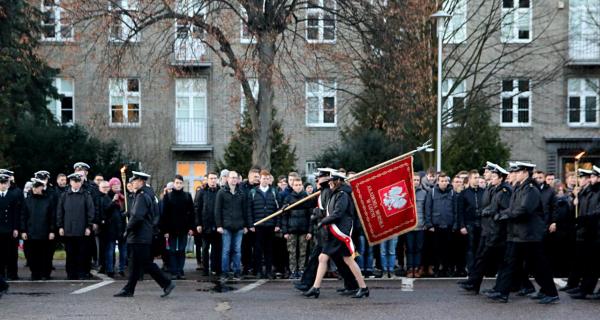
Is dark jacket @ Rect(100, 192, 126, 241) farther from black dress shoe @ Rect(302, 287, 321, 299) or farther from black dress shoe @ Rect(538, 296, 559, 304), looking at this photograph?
black dress shoe @ Rect(538, 296, 559, 304)

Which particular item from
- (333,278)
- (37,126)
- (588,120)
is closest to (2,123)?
(37,126)

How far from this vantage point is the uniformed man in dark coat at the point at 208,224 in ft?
70.8

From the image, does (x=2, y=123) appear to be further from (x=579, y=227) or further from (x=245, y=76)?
(x=579, y=227)

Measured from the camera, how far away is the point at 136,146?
42.1m

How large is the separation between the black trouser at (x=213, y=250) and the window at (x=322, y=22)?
720cm

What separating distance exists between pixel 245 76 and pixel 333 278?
6.94 metres

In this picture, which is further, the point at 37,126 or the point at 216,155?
the point at 216,155

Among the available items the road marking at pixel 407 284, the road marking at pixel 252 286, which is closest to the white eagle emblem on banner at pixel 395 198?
the road marking at pixel 407 284

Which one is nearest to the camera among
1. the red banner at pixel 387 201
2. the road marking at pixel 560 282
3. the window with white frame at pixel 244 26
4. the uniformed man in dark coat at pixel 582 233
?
the uniformed man in dark coat at pixel 582 233

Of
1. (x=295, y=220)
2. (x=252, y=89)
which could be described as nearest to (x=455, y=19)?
(x=252, y=89)

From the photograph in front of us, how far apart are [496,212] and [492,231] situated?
417mm

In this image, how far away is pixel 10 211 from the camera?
20.9 m

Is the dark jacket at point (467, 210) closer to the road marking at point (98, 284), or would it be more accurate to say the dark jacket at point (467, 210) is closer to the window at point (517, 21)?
the road marking at point (98, 284)

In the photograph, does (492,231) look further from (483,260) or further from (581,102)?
(581,102)
